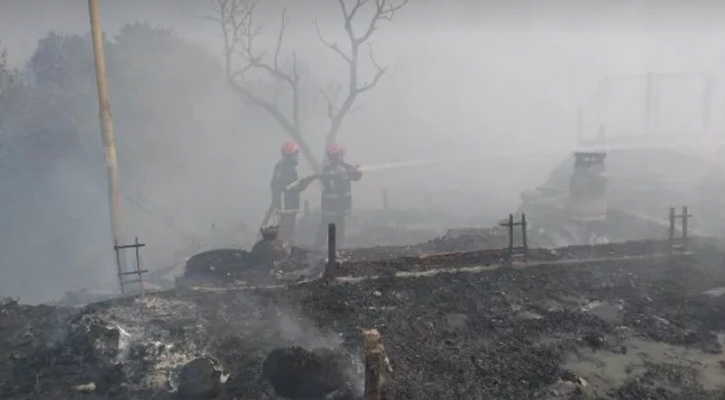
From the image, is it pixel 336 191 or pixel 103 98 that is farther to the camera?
pixel 336 191

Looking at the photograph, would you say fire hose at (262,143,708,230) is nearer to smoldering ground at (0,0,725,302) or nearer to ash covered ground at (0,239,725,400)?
smoldering ground at (0,0,725,302)

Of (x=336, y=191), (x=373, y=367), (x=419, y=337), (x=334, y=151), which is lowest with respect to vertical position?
(x=419, y=337)

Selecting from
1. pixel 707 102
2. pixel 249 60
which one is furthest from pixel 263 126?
pixel 707 102

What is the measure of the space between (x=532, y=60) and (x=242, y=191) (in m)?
27.2

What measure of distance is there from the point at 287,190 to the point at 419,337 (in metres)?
7.75

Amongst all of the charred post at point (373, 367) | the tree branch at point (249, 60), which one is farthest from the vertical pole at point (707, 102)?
the charred post at point (373, 367)

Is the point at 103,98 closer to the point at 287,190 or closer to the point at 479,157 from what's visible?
the point at 287,190

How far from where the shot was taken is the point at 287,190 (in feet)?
44.4

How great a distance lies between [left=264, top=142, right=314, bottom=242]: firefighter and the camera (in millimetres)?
13578

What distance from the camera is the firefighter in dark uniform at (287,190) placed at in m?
13.6

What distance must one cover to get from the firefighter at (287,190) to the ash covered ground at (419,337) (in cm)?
573

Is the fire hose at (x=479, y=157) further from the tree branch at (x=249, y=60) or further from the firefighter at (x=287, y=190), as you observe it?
the firefighter at (x=287, y=190)

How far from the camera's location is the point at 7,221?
15.6 metres

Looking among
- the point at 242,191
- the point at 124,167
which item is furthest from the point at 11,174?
the point at 242,191
